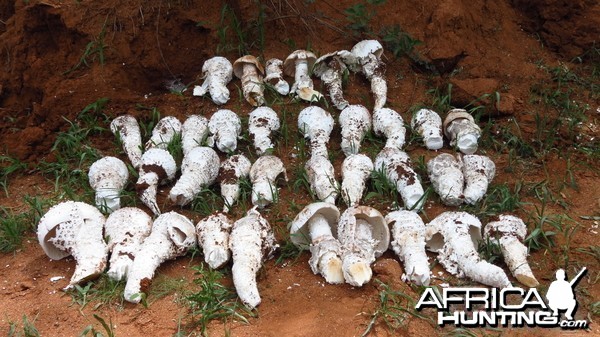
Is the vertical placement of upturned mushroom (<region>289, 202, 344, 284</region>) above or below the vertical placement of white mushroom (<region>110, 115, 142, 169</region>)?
above

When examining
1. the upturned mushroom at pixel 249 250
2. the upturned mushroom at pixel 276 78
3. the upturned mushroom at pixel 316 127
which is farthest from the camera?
the upturned mushroom at pixel 276 78

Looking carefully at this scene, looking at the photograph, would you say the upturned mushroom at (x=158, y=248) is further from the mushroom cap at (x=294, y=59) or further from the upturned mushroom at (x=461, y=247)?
the mushroom cap at (x=294, y=59)

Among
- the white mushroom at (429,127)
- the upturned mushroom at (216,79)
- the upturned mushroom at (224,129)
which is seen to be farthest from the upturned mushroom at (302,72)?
the white mushroom at (429,127)

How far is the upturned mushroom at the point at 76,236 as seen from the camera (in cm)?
435

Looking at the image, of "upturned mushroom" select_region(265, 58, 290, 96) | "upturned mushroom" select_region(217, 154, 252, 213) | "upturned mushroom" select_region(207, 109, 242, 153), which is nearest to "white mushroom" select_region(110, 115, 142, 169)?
"upturned mushroom" select_region(207, 109, 242, 153)

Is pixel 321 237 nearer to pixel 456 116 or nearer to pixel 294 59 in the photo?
pixel 456 116

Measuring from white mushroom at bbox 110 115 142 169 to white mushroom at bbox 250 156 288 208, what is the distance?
0.82 metres

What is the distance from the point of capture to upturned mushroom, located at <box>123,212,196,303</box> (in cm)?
416

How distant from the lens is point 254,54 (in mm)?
6102

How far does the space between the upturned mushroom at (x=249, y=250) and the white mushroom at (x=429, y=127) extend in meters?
1.44

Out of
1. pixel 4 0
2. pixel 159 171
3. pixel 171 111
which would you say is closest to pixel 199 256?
pixel 159 171
